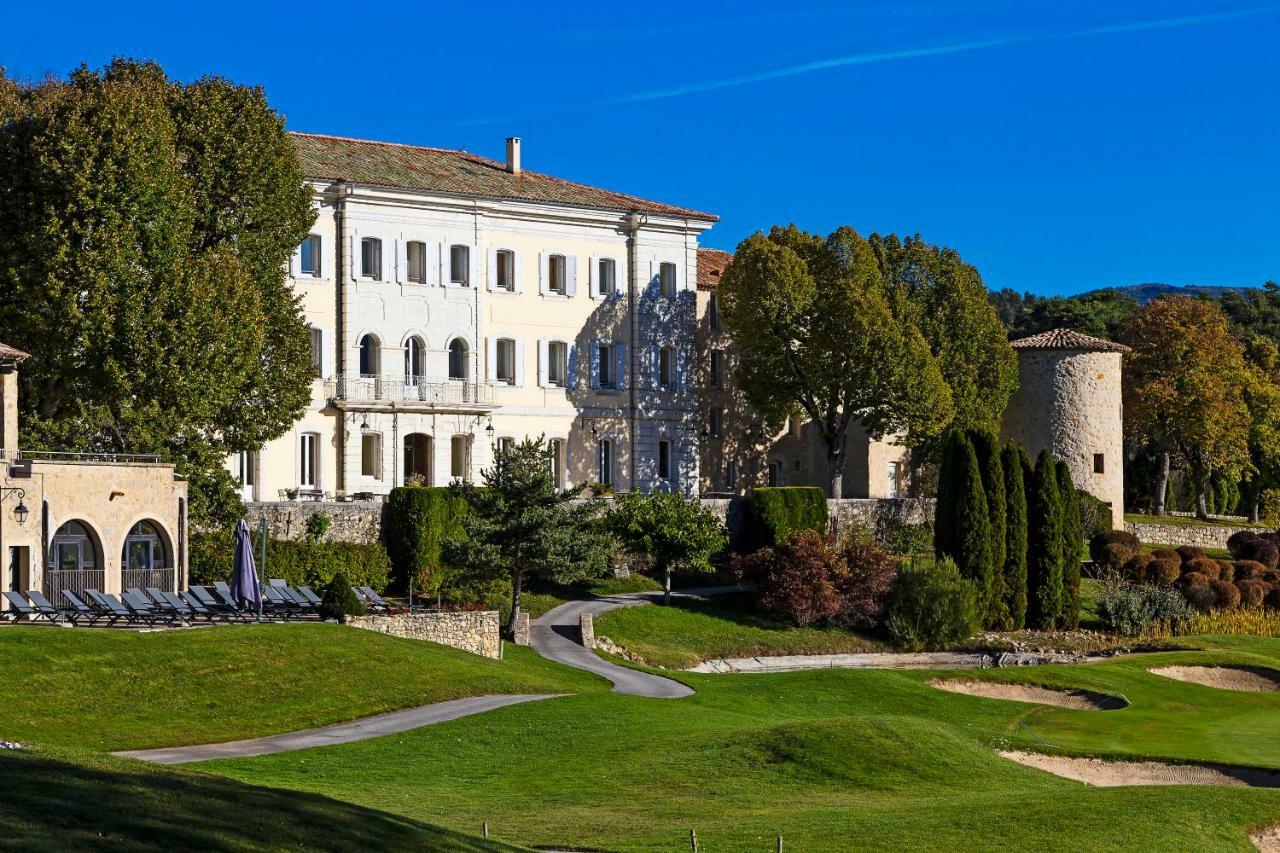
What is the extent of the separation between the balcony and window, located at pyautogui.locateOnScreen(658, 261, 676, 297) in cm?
904

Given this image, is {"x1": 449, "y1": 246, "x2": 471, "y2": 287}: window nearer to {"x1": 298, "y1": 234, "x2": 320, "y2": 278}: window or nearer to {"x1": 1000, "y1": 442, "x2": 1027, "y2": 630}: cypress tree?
{"x1": 298, "y1": 234, "x2": 320, "y2": 278}: window

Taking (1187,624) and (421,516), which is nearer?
(421,516)

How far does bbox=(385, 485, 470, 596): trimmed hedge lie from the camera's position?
5288 centimetres

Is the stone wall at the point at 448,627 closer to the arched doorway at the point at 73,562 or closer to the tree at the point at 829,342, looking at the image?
the arched doorway at the point at 73,562

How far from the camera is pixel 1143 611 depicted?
2357 inches

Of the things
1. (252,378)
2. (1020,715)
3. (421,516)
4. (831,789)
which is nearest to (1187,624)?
(1020,715)

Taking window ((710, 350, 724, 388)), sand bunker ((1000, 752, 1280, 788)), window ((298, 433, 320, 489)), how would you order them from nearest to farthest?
sand bunker ((1000, 752, 1280, 788)), window ((298, 433, 320, 489)), window ((710, 350, 724, 388))

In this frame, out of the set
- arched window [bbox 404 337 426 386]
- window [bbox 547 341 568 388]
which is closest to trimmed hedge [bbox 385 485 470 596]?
arched window [bbox 404 337 426 386]

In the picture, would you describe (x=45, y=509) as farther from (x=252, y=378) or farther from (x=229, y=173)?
(x=229, y=173)

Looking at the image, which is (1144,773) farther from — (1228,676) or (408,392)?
(408,392)

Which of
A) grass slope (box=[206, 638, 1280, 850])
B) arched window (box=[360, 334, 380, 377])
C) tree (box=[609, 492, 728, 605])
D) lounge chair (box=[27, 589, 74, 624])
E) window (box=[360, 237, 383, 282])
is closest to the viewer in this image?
grass slope (box=[206, 638, 1280, 850])

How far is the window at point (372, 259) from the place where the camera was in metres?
64.3

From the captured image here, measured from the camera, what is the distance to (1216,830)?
2498 centimetres

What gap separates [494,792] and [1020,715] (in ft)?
61.1
